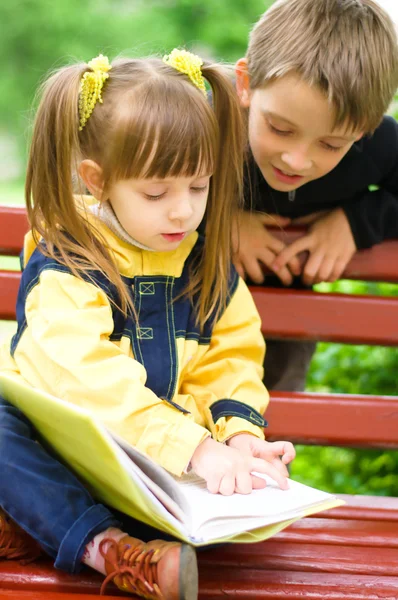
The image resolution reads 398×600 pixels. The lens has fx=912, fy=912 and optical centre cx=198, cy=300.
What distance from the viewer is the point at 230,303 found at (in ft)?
7.13

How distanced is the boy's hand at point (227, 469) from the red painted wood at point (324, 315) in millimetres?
621

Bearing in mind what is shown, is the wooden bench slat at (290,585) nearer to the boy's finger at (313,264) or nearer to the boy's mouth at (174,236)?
the boy's mouth at (174,236)

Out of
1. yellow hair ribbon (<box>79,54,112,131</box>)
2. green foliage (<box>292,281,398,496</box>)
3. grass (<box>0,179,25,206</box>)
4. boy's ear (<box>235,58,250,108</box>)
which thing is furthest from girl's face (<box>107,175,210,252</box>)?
grass (<box>0,179,25,206</box>)

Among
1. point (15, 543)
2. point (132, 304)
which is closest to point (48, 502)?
point (15, 543)

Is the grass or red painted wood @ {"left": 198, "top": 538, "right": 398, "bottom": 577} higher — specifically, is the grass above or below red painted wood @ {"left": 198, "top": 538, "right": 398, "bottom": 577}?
below

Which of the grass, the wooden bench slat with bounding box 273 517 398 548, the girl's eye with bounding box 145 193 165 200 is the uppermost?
the girl's eye with bounding box 145 193 165 200

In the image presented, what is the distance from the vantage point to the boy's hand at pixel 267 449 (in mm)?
1904

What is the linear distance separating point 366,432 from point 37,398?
3.53ft

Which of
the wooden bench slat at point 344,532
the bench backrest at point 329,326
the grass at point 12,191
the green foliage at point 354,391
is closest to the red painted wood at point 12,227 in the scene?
the bench backrest at point 329,326

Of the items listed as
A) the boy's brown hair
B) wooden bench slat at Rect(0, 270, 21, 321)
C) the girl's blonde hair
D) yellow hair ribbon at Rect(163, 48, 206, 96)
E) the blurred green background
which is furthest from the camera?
the blurred green background

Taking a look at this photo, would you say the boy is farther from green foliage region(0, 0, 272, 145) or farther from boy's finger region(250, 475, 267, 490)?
green foliage region(0, 0, 272, 145)

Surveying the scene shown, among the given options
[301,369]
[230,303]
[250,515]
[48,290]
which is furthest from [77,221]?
[301,369]

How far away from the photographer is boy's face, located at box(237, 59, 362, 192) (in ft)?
6.87

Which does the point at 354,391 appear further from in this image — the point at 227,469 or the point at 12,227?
the point at 227,469
